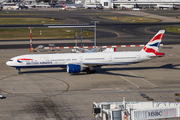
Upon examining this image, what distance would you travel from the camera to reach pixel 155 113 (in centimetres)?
2334

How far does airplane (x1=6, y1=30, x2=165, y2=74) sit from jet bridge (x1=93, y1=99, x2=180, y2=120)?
27009mm

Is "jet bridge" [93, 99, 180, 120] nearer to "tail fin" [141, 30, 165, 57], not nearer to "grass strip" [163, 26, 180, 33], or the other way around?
"tail fin" [141, 30, 165, 57]

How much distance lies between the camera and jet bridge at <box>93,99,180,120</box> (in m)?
22.7

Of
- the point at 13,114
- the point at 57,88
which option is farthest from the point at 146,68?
the point at 13,114

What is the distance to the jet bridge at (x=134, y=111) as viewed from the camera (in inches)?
893

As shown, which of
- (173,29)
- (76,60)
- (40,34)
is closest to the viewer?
(76,60)

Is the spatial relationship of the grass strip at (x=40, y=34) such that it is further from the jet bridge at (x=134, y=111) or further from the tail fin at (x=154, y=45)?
the jet bridge at (x=134, y=111)

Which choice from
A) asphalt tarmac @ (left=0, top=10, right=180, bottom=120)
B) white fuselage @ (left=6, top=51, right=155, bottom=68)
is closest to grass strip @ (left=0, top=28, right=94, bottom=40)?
asphalt tarmac @ (left=0, top=10, right=180, bottom=120)

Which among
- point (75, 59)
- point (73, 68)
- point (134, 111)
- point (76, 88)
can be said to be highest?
point (134, 111)

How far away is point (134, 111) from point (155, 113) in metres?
2.11

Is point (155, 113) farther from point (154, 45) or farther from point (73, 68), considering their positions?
point (154, 45)

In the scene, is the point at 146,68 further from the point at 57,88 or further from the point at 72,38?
the point at 72,38

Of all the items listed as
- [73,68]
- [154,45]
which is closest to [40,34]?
[73,68]

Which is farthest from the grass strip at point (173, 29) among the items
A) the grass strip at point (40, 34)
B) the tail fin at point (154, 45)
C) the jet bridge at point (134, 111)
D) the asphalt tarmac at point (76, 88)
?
the jet bridge at point (134, 111)
